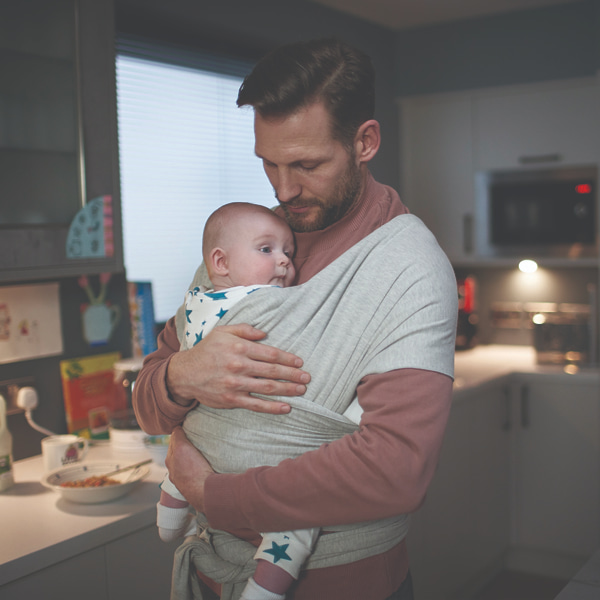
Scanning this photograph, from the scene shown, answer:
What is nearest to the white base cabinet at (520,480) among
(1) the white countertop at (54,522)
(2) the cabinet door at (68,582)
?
(1) the white countertop at (54,522)

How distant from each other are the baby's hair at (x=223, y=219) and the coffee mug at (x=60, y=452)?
3.28ft

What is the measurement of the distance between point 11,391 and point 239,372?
4.48ft

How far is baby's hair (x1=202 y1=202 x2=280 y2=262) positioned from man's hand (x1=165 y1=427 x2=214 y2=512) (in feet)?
1.18

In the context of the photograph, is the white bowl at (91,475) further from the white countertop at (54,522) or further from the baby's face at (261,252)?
the baby's face at (261,252)

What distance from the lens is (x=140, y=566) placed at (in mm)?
1771

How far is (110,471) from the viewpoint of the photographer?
1956mm

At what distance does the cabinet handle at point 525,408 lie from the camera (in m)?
3.42

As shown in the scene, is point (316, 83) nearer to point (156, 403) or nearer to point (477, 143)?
point (156, 403)

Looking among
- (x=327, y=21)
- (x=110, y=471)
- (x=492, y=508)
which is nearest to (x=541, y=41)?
(x=327, y=21)

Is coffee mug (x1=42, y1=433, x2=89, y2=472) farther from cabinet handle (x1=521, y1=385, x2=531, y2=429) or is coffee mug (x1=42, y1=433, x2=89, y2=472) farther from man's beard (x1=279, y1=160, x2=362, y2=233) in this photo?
cabinet handle (x1=521, y1=385, x2=531, y2=429)

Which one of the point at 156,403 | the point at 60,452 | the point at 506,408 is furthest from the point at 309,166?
the point at 506,408

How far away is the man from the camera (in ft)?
3.34

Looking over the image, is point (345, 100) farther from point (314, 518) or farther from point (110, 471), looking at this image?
point (110, 471)

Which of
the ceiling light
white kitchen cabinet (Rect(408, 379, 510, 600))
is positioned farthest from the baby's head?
the ceiling light
